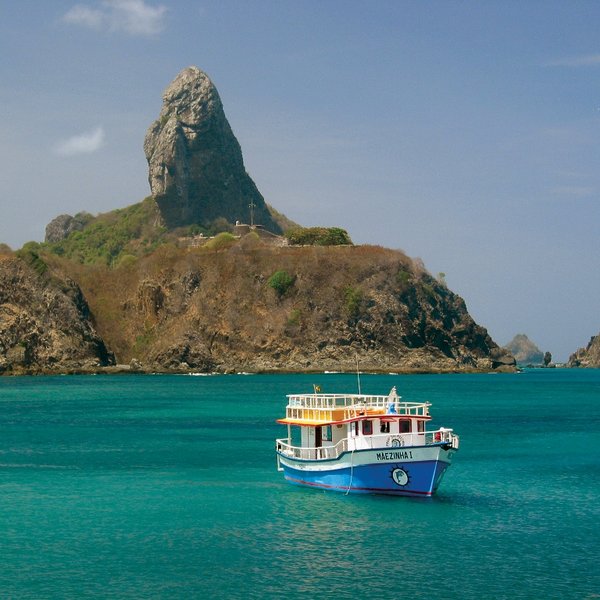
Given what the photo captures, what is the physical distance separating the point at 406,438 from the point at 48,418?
6802 centimetres

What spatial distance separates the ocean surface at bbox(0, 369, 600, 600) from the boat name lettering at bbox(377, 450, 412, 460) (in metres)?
2.37

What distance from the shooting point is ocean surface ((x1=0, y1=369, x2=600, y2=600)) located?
1457 inches

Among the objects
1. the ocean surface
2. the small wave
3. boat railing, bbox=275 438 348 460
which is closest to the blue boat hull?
the ocean surface

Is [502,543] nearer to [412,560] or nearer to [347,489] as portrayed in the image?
[412,560]

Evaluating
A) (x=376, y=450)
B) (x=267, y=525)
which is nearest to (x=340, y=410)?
(x=376, y=450)

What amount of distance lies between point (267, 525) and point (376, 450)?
770 centimetres

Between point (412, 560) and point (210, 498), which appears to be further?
point (210, 498)

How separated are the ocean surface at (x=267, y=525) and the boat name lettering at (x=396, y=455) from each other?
237 cm

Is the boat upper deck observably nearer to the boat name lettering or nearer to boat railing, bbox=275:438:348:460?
boat railing, bbox=275:438:348:460

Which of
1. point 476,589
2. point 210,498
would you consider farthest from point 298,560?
point 210,498

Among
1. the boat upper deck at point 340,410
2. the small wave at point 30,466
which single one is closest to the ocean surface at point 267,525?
the small wave at point 30,466

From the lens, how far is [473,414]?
387 feet

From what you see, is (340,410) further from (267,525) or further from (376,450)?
(267,525)

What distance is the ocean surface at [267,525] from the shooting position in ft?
121
